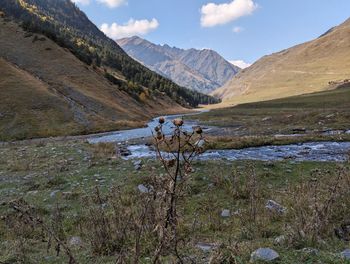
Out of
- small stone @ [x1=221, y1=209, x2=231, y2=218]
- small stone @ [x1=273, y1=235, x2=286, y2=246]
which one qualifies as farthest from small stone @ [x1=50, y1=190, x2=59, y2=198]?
small stone @ [x1=273, y1=235, x2=286, y2=246]

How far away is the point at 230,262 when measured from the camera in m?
6.19

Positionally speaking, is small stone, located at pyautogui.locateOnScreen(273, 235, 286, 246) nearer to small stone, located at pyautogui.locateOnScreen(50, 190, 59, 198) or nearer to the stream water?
small stone, located at pyautogui.locateOnScreen(50, 190, 59, 198)

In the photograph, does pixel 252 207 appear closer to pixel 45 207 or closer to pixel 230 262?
pixel 230 262

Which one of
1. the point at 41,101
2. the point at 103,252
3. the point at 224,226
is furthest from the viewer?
the point at 41,101

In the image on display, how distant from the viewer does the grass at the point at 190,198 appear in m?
7.20

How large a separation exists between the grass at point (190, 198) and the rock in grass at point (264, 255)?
0.13 meters

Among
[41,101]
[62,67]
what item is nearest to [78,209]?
[41,101]

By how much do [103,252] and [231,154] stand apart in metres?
21.6

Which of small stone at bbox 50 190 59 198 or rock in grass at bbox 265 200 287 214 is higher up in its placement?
rock in grass at bbox 265 200 287 214

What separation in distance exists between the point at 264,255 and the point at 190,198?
277 inches

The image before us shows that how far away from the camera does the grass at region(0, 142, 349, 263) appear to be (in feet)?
23.6

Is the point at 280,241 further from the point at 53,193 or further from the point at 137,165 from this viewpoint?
the point at 137,165

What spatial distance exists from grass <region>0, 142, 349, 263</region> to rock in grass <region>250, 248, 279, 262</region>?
0.13 m

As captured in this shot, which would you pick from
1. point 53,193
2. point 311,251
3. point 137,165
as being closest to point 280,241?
point 311,251
